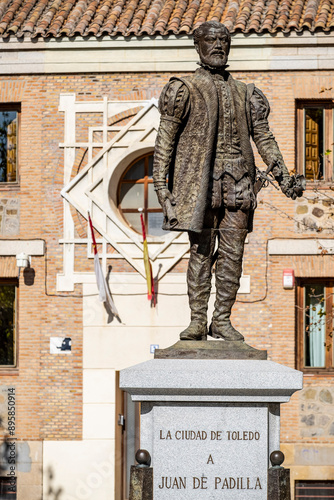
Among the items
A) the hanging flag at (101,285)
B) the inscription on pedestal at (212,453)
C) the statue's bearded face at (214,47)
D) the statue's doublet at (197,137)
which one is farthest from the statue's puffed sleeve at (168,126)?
the hanging flag at (101,285)

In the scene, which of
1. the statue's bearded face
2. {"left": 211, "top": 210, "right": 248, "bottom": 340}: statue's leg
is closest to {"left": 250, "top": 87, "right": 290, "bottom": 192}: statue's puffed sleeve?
the statue's bearded face

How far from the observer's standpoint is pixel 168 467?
9.46 meters

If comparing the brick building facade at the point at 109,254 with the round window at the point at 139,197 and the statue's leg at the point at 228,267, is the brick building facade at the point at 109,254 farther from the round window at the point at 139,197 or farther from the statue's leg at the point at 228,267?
the statue's leg at the point at 228,267

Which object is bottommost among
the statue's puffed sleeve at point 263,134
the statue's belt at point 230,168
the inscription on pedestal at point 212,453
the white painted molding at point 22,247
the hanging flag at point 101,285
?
the inscription on pedestal at point 212,453

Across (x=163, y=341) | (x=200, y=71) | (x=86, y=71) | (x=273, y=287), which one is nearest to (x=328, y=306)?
(x=273, y=287)

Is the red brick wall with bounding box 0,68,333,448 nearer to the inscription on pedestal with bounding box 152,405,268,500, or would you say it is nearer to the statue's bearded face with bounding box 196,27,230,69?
the statue's bearded face with bounding box 196,27,230,69

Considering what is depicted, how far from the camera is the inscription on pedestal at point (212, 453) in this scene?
9406 millimetres

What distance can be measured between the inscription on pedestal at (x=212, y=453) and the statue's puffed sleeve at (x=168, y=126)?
1.78 meters

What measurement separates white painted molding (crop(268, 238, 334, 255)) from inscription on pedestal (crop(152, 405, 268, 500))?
10981mm

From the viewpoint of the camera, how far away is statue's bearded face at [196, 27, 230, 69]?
33.9 feet

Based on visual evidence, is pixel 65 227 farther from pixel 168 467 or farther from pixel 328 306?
pixel 168 467

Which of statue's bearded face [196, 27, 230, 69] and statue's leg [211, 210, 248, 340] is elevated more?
statue's bearded face [196, 27, 230, 69]

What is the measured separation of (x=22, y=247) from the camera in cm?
2091

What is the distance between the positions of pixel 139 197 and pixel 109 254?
3.82 ft
